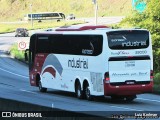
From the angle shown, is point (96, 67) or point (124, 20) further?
point (124, 20)

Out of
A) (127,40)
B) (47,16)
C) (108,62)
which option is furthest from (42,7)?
(108,62)

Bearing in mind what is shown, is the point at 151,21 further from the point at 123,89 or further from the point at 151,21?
the point at 123,89

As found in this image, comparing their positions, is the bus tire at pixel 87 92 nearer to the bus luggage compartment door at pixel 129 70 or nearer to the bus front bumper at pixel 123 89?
the bus front bumper at pixel 123 89

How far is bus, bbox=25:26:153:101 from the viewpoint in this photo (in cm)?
2711

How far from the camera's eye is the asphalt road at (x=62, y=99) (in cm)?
2509

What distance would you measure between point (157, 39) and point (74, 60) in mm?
14045

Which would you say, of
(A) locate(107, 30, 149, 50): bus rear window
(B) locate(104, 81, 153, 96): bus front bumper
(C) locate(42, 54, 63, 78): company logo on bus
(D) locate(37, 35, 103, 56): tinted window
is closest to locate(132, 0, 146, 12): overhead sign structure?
(D) locate(37, 35, 103, 56): tinted window

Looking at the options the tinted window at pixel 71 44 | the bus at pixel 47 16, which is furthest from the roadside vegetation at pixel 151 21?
the bus at pixel 47 16

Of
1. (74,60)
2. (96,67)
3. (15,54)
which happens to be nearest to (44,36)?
(74,60)

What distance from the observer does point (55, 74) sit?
3319 centimetres

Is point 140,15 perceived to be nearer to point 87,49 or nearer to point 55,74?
point 55,74

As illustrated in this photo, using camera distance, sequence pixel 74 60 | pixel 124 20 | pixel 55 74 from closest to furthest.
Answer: pixel 74 60 < pixel 55 74 < pixel 124 20

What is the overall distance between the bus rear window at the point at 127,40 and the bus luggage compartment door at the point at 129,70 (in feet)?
1.70

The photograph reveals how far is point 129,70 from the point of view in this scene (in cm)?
2730
